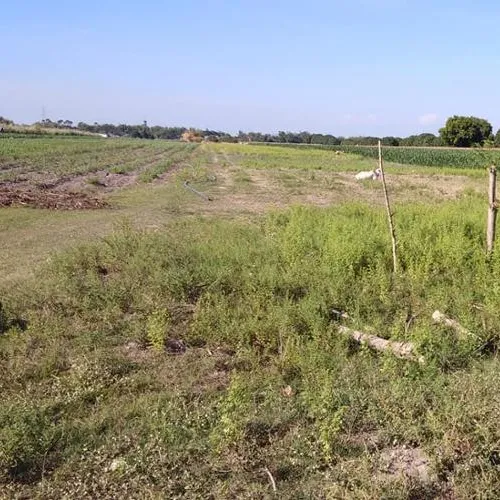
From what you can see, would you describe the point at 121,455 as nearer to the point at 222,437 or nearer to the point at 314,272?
the point at 222,437

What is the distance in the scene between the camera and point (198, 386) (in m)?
4.74

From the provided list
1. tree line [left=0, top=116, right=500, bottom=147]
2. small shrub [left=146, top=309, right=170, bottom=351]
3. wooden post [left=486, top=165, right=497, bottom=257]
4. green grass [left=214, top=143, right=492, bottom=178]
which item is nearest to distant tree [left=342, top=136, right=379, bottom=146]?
tree line [left=0, top=116, right=500, bottom=147]

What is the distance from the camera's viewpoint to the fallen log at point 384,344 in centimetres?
496

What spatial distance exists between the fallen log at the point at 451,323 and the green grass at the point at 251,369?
10cm

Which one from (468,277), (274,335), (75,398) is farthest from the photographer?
(468,277)

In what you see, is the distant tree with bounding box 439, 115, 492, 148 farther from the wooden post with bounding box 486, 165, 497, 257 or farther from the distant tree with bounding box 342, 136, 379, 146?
the wooden post with bounding box 486, 165, 497, 257

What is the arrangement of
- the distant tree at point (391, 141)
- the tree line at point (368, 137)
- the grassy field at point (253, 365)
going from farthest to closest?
the distant tree at point (391, 141)
the tree line at point (368, 137)
the grassy field at point (253, 365)

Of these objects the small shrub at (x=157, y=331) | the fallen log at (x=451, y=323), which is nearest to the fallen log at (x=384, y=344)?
the fallen log at (x=451, y=323)

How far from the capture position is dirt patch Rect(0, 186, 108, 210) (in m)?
14.3

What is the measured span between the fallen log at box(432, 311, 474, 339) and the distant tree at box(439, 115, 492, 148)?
68.8 m

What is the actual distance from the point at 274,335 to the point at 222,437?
6.50 ft

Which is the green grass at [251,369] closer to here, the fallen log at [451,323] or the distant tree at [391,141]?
the fallen log at [451,323]

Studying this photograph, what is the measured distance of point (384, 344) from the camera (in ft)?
17.4

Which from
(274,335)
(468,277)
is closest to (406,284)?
(468,277)
